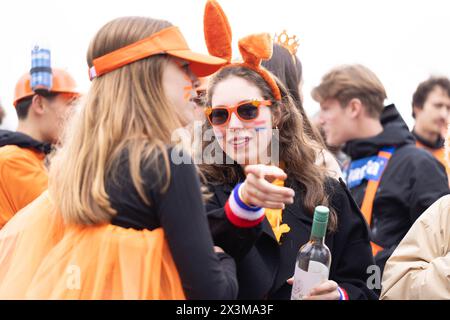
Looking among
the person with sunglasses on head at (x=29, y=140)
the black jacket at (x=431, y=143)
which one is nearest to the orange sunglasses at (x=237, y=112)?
the person with sunglasses on head at (x=29, y=140)

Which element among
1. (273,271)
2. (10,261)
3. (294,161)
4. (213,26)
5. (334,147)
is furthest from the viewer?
(334,147)

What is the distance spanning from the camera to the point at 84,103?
93.4 inches

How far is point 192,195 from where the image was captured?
2.11 metres

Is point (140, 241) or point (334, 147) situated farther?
point (334, 147)

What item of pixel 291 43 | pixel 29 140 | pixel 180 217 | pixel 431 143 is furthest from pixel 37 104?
pixel 431 143

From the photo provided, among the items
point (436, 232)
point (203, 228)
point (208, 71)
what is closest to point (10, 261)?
point (203, 228)

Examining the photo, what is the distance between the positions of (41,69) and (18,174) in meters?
0.86

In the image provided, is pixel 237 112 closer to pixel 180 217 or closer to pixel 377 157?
pixel 180 217

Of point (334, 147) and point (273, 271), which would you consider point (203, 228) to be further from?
point (334, 147)

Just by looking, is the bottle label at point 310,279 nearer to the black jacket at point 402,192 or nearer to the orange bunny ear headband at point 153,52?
the orange bunny ear headband at point 153,52

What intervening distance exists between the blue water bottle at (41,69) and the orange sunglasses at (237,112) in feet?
7.62

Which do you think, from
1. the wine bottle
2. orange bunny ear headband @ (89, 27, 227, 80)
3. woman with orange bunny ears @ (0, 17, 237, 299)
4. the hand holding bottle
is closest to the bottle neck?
the wine bottle

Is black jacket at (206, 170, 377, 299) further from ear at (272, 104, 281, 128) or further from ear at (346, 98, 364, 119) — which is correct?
ear at (346, 98, 364, 119)
